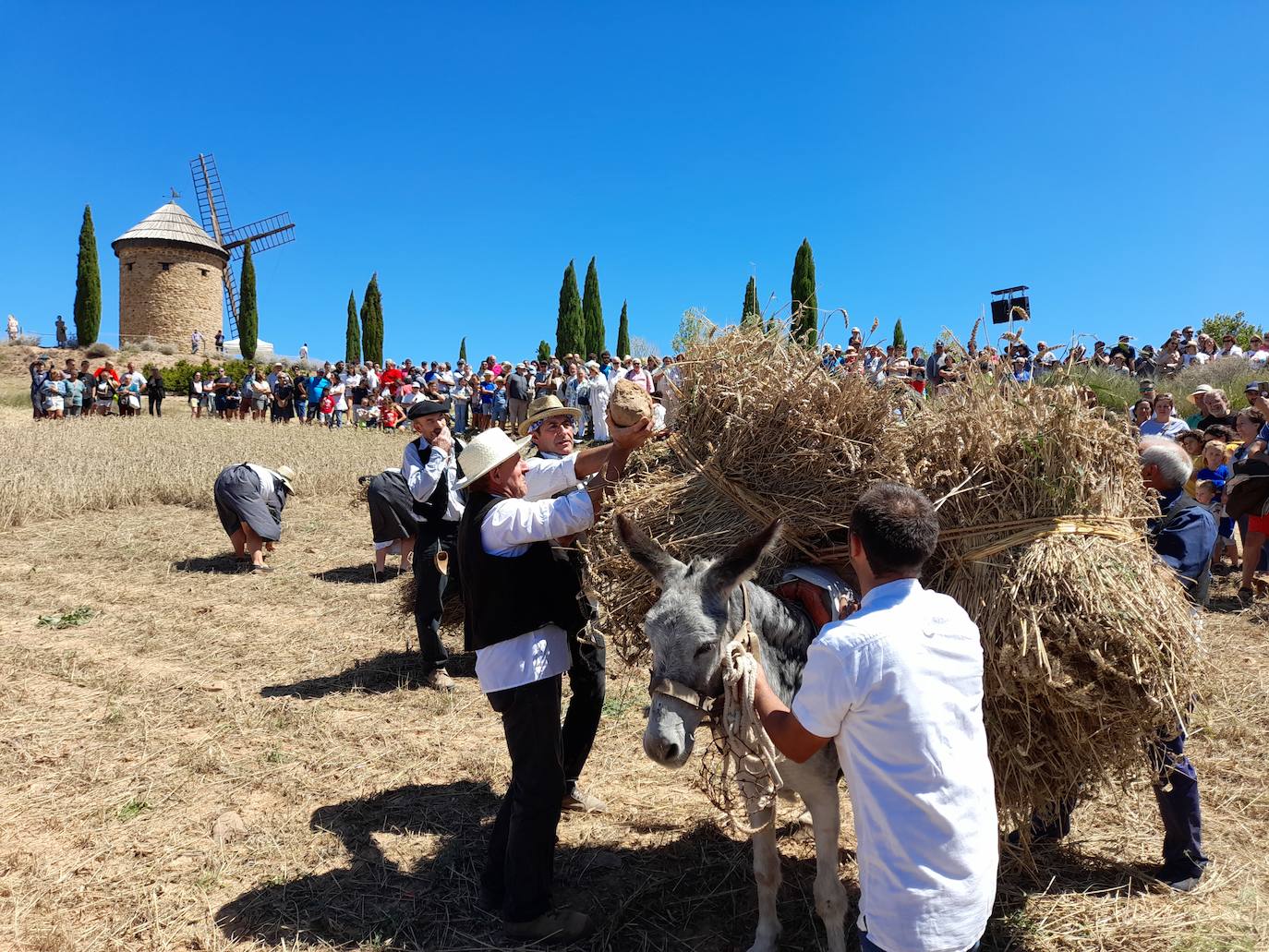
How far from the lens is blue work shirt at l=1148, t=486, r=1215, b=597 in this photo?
13.1 ft

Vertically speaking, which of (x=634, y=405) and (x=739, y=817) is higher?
(x=634, y=405)

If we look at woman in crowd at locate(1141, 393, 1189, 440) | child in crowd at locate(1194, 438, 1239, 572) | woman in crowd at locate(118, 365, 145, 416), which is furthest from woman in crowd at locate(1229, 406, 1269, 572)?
woman in crowd at locate(118, 365, 145, 416)

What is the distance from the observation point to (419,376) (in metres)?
26.0

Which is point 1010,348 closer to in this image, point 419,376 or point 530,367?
point 530,367

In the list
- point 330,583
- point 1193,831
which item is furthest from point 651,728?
point 330,583

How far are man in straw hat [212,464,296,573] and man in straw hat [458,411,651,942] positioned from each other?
26.9 feet

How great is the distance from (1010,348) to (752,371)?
1.23m

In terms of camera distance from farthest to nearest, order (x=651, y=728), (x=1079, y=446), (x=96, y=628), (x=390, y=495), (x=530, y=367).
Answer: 1. (x=530, y=367)
2. (x=390, y=495)
3. (x=96, y=628)
4. (x=1079, y=446)
5. (x=651, y=728)

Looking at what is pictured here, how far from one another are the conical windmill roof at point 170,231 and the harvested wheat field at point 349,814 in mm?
49916

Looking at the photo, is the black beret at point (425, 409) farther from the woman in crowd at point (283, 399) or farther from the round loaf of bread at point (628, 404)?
the woman in crowd at point (283, 399)

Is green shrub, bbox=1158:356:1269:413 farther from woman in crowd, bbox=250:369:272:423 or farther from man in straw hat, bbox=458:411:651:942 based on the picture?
woman in crowd, bbox=250:369:272:423

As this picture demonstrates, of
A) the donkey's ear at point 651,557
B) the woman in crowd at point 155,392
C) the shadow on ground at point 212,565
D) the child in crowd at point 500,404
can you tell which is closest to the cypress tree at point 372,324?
the woman in crowd at point 155,392

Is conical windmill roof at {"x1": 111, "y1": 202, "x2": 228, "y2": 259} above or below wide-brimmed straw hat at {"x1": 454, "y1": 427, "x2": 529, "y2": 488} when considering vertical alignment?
above

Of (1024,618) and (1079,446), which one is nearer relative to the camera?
(1024,618)
